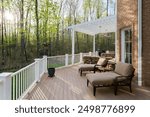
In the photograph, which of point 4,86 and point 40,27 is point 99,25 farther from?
point 40,27

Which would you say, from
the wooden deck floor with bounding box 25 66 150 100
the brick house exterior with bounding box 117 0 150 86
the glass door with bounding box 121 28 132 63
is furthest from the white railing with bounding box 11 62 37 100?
the glass door with bounding box 121 28 132 63

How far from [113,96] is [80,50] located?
17400mm

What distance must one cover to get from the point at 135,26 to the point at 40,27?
14.3m

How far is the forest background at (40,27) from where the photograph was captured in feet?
59.7

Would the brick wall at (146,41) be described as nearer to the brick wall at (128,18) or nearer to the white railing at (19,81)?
the brick wall at (128,18)

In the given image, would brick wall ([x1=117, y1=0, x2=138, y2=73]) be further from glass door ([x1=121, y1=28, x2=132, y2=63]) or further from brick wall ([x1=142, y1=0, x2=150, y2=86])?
brick wall ([x1=142, y1=0, x2=150, y2=86])

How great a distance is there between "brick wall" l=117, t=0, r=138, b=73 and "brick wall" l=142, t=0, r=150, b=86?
14.8 inches

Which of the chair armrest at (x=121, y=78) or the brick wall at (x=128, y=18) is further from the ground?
the brick wall at (x=128, y=18)

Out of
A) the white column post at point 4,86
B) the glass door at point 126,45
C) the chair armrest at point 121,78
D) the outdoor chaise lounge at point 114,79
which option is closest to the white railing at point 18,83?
the white column post at point 4,86

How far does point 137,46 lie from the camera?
22.6 feet

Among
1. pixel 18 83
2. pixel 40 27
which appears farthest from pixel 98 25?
pixel 40 27

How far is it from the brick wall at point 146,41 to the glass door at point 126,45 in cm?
103

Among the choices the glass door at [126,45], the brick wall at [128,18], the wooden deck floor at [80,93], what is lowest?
the wooden deck floor at [80,93]

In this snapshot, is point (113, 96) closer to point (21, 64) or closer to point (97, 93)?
point (97, 93)
